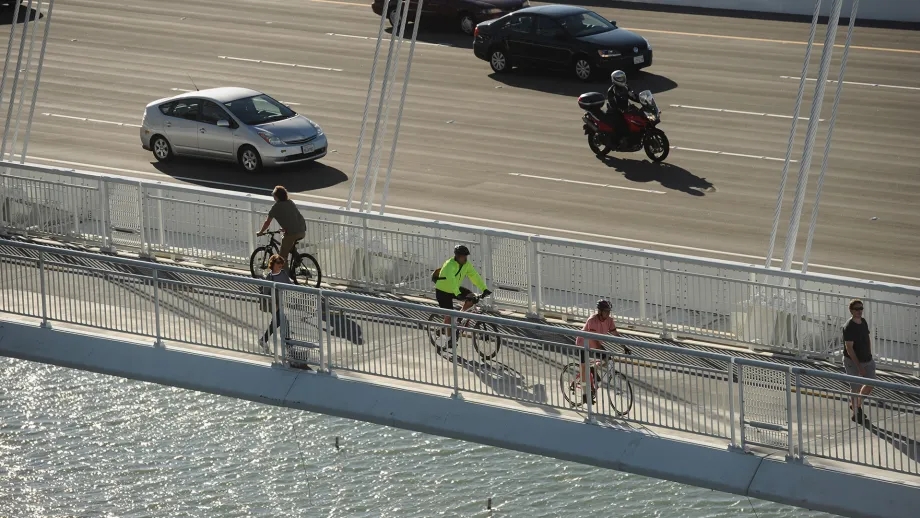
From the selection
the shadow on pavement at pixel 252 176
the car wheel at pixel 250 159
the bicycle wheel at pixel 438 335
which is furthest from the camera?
the car wheel at pixel 250 159

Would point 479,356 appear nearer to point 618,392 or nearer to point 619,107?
point 618,392

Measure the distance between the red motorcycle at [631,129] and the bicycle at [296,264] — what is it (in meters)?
8.21

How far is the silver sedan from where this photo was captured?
27312 millimetres

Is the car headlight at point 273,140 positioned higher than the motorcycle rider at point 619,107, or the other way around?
the motorcycle rider at point 619,107

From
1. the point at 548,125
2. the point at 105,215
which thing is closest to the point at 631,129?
the point at 548,125

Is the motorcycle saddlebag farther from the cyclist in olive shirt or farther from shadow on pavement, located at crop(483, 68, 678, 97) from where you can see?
the cyclist in olive shirt

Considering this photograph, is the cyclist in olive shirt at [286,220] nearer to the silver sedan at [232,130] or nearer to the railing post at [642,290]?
the railing post at [642,290]

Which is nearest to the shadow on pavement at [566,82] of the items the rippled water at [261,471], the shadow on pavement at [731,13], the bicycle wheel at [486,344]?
the shadow on pavement at [731,13]

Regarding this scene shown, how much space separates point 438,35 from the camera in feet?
123

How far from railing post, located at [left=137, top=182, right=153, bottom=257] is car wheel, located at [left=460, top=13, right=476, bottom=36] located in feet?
53.4

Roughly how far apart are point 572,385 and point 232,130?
13668 millimetres

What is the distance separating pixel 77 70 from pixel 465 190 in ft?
46.4

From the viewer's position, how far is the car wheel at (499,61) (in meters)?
33.4

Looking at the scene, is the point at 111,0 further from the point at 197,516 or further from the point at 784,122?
the point at 197,516
